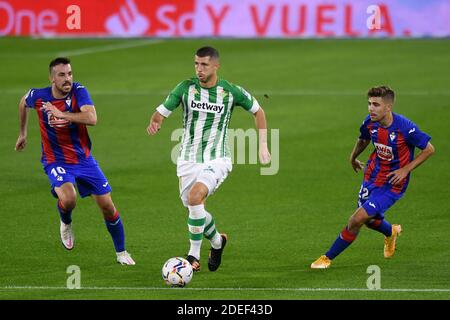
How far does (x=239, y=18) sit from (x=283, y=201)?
16570 millimetres

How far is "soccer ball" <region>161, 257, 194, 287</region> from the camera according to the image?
11.0m

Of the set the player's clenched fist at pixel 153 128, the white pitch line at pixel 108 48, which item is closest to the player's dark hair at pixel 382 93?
the player's clenched fist at pixel 153 128

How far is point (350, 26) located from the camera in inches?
1246

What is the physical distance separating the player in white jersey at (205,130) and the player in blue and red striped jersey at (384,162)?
1.20m

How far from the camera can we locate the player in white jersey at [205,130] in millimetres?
11750

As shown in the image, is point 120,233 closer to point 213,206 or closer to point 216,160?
point 216,160

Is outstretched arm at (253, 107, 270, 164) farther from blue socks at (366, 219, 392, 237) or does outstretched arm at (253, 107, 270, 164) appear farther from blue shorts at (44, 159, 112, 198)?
blue shorts at (44, 159, 112, 198)

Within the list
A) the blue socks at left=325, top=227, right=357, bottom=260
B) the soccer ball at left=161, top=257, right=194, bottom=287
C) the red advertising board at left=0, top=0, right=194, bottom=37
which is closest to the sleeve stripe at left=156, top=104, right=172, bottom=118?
the soccer ball at left=161, top=257, right=194, bottom=287

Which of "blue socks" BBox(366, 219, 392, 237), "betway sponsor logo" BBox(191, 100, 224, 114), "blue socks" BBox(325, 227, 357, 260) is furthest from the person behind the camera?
"blue socks" BBox(366, 219, 392, 237)

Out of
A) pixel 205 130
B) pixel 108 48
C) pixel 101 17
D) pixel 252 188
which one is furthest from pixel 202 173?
pixel 101 17

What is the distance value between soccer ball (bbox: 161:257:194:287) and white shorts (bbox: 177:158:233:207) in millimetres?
1013

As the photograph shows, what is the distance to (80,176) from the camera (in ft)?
40.2

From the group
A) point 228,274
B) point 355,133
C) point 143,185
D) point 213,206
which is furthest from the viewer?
point 355,133
